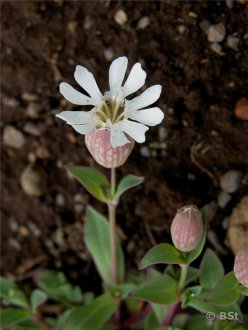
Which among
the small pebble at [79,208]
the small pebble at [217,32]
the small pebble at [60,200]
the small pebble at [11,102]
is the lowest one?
the small pebble at [79,208]

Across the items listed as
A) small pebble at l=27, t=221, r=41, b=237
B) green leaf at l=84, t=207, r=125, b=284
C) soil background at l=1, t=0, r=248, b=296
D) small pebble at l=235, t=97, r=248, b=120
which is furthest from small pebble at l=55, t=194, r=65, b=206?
small pebble at l=235, t=97, r=248, b=120

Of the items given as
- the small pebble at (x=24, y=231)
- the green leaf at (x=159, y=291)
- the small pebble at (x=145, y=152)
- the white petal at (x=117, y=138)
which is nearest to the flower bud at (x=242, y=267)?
the green leaf at (x=159, y=291)

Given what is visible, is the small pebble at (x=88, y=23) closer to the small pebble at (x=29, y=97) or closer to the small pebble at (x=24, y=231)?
the small pebble at (x=29, y=97)

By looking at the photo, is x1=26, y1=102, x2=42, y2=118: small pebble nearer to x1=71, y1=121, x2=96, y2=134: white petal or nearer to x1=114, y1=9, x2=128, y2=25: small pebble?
x1=114, y1=9, x2=128, y2=25: small pebble

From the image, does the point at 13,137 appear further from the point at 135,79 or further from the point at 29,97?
the point at 135,79

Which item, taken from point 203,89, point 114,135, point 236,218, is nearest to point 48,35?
point 203,89
